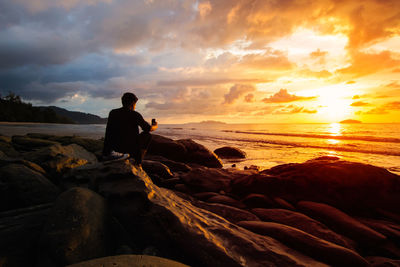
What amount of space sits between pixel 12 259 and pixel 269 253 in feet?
9.64

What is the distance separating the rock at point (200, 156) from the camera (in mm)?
12203

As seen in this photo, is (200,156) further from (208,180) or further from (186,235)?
(186,235)

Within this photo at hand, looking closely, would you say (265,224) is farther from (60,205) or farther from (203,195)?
(60,205)

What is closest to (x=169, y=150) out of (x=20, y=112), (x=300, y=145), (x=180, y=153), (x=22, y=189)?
(x=180, y=153)

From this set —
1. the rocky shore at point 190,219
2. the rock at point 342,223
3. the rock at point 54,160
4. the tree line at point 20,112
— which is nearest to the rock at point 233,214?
the rocky shore at point 190,219

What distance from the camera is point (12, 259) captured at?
6.61 ft

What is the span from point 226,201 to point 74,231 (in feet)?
12.4

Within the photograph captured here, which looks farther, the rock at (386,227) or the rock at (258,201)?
the rock at (258,201)

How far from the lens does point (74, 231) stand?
2074 mm

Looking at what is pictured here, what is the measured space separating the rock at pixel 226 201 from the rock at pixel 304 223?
0.45m

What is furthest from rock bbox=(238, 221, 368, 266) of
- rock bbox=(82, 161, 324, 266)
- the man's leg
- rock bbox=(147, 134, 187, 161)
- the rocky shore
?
rock bbox=(147, 134, 187, 161)

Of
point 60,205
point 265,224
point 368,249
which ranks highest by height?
point 60,205

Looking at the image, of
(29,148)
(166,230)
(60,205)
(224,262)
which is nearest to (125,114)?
(60,205)

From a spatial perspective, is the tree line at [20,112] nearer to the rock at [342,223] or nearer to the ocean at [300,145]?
the ocean at [300,145]
